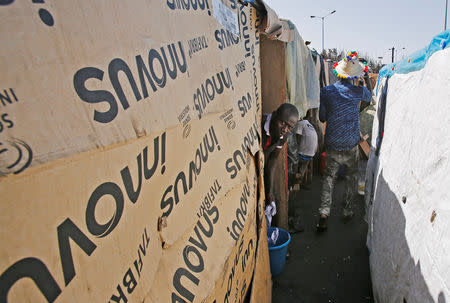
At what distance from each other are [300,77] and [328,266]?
8.06 feet

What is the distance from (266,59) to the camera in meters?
3.29

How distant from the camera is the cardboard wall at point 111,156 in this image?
0.47m

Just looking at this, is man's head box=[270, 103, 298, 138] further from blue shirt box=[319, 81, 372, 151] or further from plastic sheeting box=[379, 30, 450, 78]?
blue shirt box=[319, 81, 372, 151]

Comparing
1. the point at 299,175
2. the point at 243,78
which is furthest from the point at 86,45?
the point at 299,175

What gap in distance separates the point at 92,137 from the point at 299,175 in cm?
454

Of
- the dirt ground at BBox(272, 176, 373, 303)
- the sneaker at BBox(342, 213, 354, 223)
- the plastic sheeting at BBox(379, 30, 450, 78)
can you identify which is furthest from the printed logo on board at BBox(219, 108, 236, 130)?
the sneaker at BBox(342, 213, 354, 223)

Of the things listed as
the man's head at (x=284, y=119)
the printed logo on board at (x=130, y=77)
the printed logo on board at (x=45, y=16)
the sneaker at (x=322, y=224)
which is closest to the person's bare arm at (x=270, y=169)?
the man's head at (x=284, y=119)

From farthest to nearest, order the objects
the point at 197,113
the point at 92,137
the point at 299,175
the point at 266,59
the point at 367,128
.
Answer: the point at 367,128 < the point at 299,175 < the point at 266,59 < the point at 197,113 < the point at 92,137

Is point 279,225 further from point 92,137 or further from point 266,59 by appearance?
point 92,137

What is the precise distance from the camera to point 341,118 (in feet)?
12.9

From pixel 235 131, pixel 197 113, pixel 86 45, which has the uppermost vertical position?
pixel 86 45

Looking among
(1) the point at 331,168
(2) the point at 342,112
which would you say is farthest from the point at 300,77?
(1) the point at 331,168

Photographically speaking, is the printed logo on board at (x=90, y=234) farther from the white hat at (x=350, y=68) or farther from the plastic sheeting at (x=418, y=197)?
the white hat at (x=350, y=68)

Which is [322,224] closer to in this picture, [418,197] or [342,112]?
[342,112]
